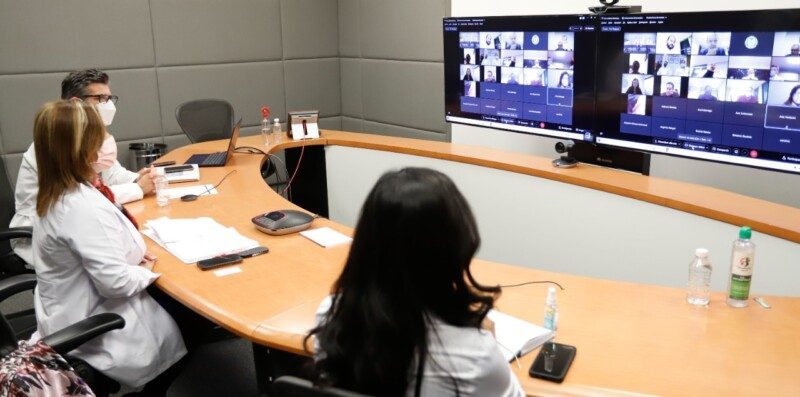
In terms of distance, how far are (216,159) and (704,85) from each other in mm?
2300

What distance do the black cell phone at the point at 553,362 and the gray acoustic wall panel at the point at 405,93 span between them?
3265 mm

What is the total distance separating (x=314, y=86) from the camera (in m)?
5.31

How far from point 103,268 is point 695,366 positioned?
1.49m

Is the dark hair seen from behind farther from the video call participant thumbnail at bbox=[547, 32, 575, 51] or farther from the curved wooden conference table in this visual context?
the video call participant thumbnail at bbox=[547, 32, 575, 51]

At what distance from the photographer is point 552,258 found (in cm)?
299

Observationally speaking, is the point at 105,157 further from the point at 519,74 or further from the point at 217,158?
the point at 519,74

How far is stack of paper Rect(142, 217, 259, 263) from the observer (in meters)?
2.13

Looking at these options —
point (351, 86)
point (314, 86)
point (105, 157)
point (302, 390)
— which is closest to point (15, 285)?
point (105, 157)

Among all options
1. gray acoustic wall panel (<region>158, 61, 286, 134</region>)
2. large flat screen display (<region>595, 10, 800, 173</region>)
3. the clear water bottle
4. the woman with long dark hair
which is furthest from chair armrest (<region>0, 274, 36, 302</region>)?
gray acoustic wall panel (<region>158, 61, 286, 134</region>)

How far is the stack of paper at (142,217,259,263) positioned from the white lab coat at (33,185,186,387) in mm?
201

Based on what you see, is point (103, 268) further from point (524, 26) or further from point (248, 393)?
point (524, 26)

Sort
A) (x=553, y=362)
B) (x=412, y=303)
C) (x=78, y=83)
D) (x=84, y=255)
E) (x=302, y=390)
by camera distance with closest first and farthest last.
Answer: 1. (x=302, y=390)
2. (x=412, y=303)
3. (x=553, y=362)
4. (x=84, y=255)
5. (x=78, y=83)

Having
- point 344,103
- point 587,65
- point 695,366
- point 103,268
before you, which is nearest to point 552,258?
point 587,65

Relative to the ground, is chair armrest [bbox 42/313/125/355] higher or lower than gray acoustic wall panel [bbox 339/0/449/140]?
lower
